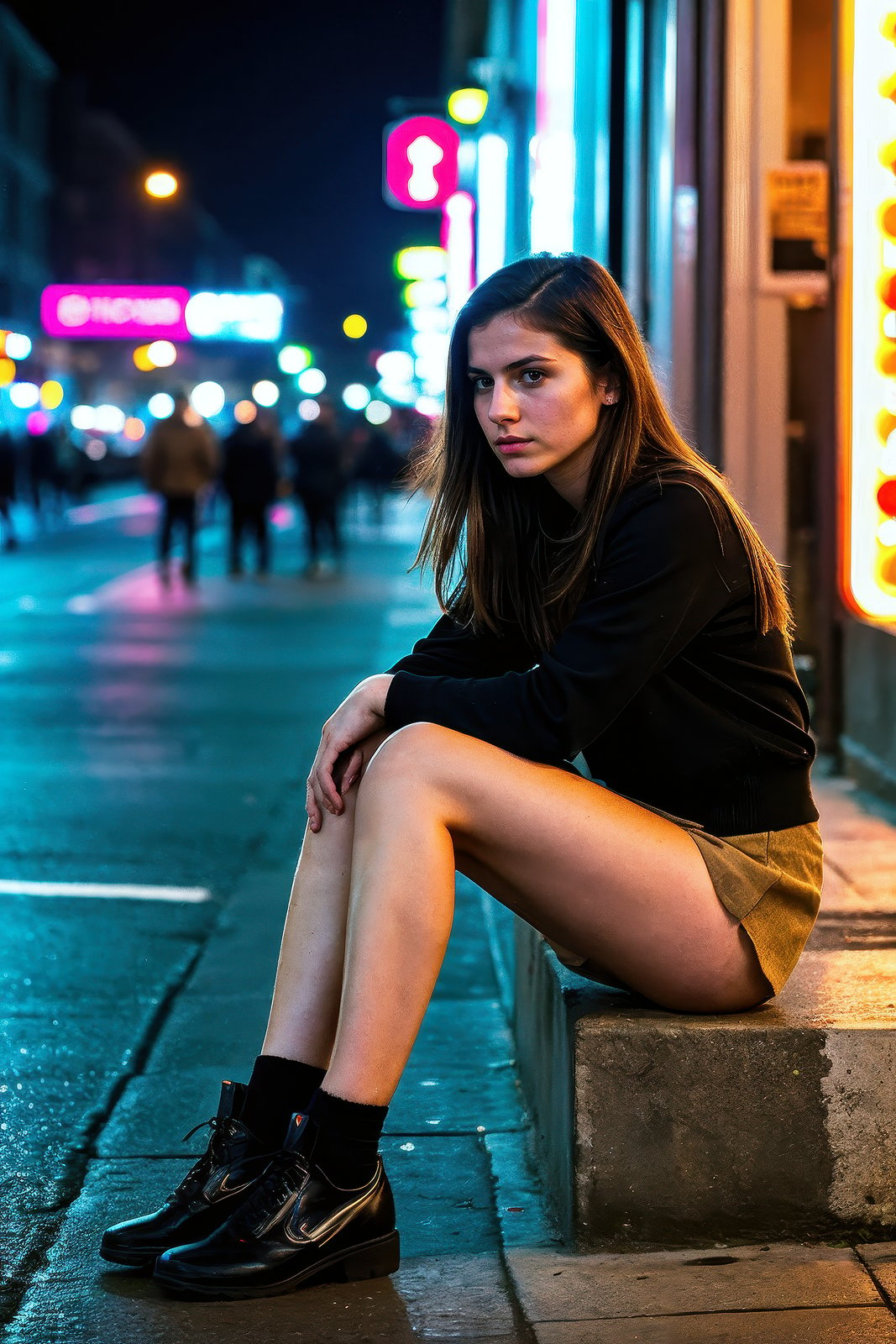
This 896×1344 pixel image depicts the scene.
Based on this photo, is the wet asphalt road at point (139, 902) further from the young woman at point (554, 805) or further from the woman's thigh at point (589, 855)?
the woman's thigh at point (589, 855)

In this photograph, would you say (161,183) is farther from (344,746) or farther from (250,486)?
(344,746)

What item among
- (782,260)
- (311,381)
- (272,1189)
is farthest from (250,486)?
(311,381)

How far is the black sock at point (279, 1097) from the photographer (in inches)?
106

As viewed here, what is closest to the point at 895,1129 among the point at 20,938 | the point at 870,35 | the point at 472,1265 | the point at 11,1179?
the point at 472,1265

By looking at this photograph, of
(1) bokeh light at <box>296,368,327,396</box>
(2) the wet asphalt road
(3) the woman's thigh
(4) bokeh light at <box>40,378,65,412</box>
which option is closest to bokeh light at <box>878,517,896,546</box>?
(2) the wet asphalt road

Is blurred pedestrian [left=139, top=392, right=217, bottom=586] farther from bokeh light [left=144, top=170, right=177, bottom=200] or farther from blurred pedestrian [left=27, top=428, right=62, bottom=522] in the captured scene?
bokeh light [left=144, top=170, right=177, bottom=200]

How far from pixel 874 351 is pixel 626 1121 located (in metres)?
3.62

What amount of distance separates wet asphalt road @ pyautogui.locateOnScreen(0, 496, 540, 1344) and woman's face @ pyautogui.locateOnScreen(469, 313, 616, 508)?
4.12ft

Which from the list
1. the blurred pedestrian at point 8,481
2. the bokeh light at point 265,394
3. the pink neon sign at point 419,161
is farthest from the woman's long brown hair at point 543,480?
the bokeh light at point 265,394

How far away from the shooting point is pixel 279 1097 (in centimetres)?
269

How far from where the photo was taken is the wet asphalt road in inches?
120

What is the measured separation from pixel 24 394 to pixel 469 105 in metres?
35.8

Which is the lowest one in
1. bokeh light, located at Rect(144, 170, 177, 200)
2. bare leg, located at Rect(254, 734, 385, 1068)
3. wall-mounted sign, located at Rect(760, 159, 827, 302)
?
bare leg, located at Rect(254, 734, 385, 1068)

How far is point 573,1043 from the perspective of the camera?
8.70ft
